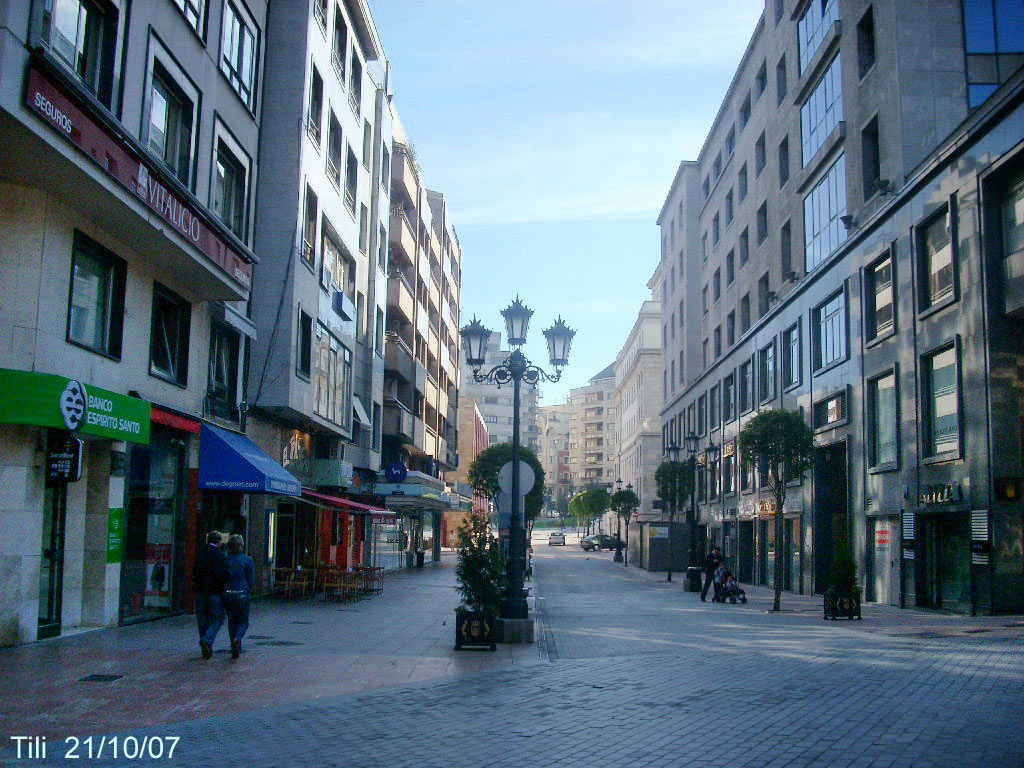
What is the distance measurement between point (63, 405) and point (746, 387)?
112 ft

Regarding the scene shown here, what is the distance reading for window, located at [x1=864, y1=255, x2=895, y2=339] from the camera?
26297mm

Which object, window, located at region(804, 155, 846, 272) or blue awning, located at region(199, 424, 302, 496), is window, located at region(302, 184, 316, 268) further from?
window, located at region(804, 155, 846, 272)

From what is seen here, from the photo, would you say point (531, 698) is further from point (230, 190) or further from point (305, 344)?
point (305, 344)

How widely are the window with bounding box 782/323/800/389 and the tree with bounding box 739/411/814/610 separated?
27.0ft

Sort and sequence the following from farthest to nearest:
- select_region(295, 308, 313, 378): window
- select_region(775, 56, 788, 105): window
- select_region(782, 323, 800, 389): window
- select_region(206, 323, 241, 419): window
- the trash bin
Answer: select_region(775, 56, 788, 105): window < select_region(782, 323, 800, 389): window < the trash bin < select_region(295, 308, 313, 378): window < select_region(206, 323, 241, 419): window

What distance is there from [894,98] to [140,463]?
69.2 ft

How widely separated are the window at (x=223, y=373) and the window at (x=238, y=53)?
5.26 meters

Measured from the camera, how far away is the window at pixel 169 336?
59.1 feet

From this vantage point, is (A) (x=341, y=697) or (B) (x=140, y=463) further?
(B) (x=140, y=463)

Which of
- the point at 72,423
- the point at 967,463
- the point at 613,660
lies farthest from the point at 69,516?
the point at 967,463

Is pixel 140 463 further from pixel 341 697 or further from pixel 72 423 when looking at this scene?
pixel 341 697

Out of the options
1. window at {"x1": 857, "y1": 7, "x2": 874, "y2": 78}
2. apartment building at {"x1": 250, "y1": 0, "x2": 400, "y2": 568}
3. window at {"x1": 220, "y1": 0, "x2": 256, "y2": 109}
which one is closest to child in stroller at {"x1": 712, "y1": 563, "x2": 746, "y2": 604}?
apartment building at {"x1": 250, "y1": 0, "x2": 400, "y2": 568}

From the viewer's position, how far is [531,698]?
10555 mm

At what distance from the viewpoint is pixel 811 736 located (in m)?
8.56
